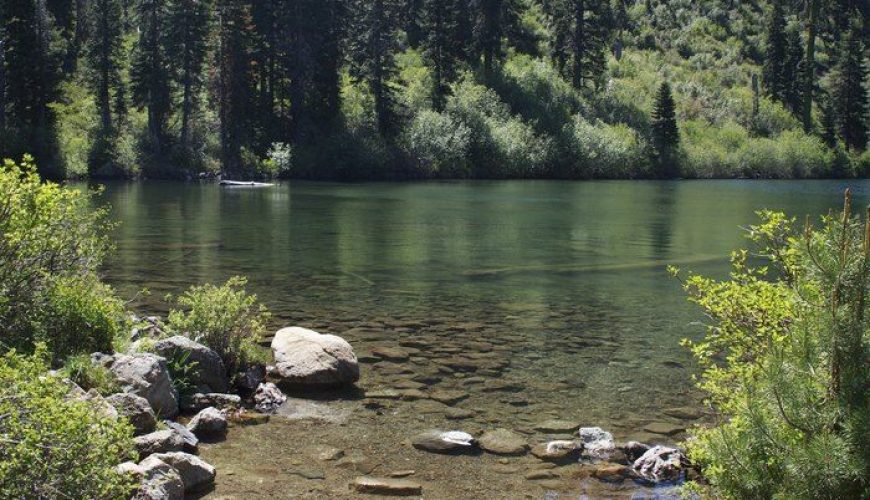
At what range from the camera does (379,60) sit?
73.2m

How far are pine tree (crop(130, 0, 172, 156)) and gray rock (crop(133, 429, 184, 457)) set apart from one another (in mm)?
60896

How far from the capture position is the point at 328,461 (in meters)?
9.27

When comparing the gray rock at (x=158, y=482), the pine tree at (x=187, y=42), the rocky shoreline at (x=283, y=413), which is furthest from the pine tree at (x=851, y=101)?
the gray rock at (x=158, y=482)

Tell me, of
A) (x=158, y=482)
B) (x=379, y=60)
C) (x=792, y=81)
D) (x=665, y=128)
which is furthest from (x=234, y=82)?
(x=158, y=482)

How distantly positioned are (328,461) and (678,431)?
170 inches

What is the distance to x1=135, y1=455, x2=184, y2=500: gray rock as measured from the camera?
7.13m

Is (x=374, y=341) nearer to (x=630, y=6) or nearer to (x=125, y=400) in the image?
(x=125, y=400)

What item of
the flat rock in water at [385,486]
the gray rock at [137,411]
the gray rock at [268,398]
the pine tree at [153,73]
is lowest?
the flat rock in water at [385,486]

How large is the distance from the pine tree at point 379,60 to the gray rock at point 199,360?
2435 inches

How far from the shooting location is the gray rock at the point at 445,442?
974cm

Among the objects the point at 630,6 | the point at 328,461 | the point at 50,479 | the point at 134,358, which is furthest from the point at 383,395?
the point at 630,6

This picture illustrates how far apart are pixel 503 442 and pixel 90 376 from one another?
4.68 meters

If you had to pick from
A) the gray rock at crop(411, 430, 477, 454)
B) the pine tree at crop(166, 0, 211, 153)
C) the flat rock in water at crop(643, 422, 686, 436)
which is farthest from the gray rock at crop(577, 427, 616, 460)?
the pine tree at crop(166, 0, 211, 153)

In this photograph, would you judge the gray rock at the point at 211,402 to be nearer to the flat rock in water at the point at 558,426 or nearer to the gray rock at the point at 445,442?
the gray rock at the point at 445,442
